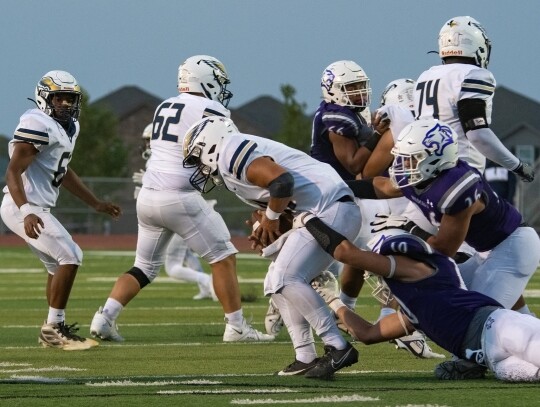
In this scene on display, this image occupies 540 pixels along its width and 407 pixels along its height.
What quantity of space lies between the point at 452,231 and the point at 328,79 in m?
2.63

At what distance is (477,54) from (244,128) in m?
49.6

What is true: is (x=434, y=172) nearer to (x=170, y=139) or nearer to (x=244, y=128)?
(x=170, y=139)

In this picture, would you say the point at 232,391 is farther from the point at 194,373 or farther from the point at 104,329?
the point at 104,329

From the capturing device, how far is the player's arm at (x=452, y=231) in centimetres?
630

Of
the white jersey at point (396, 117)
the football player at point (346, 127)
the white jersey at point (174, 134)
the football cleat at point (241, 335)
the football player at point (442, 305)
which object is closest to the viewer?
the football player at point (442, 305)

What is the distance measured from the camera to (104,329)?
8852 mm

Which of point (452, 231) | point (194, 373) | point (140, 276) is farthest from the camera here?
point (140, 276)

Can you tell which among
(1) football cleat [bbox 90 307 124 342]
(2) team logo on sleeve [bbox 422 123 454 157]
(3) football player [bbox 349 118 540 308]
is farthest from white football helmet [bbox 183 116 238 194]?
(1) football cleat [bbox 90 307 124 342]

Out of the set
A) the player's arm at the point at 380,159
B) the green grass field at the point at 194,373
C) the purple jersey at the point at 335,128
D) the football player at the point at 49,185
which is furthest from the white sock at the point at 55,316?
the player's arm at the point at 380,159

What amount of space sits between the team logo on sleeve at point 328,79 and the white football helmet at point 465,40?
111cm

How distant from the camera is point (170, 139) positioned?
892 cm

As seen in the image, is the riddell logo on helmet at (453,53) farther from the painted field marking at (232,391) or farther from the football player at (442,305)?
the painted field marking at (232,391)

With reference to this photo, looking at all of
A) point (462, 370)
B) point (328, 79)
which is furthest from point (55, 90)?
point (462, 370)

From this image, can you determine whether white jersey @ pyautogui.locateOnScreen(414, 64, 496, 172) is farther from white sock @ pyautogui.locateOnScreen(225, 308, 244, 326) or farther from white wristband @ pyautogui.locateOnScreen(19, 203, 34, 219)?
white wristband @ pyautogui.locateOnScreen(19, 203, 34, 219)
